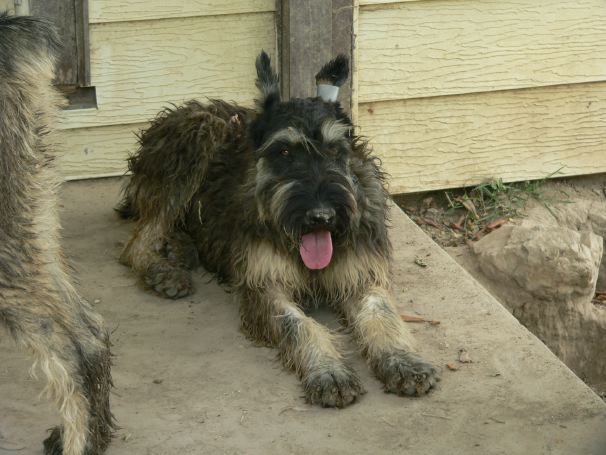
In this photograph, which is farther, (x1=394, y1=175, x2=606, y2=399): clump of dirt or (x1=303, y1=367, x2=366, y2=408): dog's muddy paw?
(x1=394, y1=175, x2=606, y2=399): clump of dirt

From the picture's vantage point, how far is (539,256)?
6.64 m

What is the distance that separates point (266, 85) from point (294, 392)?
1503mm

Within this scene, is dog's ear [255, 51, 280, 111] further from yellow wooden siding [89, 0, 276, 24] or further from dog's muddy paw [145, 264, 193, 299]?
yellow wooden siding [89, 0, 276, 24]

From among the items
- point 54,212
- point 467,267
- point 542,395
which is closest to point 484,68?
point 467,267

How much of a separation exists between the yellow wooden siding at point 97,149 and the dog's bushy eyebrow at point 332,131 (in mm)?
1945

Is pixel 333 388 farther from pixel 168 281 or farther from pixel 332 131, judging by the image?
pixel 168 281

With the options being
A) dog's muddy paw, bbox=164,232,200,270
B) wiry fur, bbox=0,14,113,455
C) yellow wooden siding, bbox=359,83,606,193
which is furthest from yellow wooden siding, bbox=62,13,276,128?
wiry fur, bbox=0,14,113,455

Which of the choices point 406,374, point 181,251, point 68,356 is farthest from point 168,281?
point 68,356

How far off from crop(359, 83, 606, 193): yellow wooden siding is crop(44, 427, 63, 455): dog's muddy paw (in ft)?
10.9

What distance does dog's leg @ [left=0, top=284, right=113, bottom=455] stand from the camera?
13.2 feet

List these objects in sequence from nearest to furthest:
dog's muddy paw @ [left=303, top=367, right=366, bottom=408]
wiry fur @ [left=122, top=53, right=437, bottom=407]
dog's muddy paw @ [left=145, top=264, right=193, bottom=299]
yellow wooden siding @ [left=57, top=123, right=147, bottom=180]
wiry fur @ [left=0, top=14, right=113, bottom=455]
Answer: wiry fur @ [left=0, top=14, right=113, bottom=455]
dog's muddy paw @ [left=303, top=367, right=366, bottom=408]
wiry fur @ [left=122, top=53, right=437, bottom=407]
dog's muddy paw @ [left=145, top=264, right=193, bottom=299]
yellow wooden siding @ [left=57, top=123, right=147, bottom=180]

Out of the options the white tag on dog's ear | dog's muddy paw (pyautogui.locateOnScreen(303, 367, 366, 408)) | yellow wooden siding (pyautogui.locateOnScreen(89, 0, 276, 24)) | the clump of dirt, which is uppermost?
yellow wooden siding (pyautogui.locateOnScreen(89, 0, 276, 24))

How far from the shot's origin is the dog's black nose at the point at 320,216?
16.9 ft

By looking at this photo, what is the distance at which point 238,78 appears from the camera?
6.94 metres
